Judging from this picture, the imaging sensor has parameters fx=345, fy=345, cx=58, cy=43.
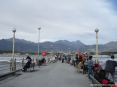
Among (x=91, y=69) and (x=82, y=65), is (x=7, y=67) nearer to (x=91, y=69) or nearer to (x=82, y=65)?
(x=82, y=65)

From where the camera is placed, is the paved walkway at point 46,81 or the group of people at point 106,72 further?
the paved walkway at point 46,81

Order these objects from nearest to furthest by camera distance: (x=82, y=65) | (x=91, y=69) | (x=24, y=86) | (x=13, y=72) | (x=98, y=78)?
(x=98, y=78) → (x=24, y=86) → (x=91, y=69) → (x=13, y=72) → (x=82, y=65)

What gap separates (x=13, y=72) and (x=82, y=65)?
6851 millimetres

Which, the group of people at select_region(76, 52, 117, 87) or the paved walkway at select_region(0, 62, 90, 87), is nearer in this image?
the group of people at select_region(76, 52, 117, 87)

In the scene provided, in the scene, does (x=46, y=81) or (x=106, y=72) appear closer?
(x=106, y=72)

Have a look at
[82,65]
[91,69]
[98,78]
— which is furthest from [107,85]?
[82,65]

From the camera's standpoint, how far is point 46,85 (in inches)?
783

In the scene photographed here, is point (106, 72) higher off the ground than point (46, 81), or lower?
higher

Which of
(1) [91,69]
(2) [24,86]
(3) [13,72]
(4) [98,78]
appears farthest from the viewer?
(3) [13,72]

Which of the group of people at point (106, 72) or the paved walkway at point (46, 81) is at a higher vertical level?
the group of people at point (106, 72)

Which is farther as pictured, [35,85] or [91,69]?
[91,69]

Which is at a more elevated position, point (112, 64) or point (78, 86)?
point (112, 64)

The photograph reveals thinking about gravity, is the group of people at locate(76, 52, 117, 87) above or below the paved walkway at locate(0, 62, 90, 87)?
above

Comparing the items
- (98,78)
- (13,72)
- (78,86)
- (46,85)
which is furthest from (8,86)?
(13,72)
